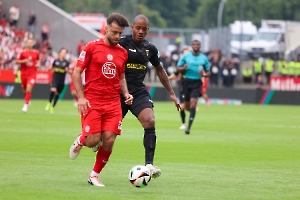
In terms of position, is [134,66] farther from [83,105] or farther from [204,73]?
[204,73]

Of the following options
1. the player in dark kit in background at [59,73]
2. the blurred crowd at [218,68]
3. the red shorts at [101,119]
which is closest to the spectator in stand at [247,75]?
the blurred crowd at [218,68]

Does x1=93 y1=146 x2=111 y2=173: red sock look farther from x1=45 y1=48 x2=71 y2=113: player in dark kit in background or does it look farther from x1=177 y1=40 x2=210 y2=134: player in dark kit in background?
x1=45 y1=48 x2=71 y2=113: player in dark kit in background

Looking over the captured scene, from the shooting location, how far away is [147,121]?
1074 cm

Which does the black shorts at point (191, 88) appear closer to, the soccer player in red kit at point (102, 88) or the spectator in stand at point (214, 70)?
the soccer player in red kit at point (102, 88)

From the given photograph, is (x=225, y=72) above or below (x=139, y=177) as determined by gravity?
below

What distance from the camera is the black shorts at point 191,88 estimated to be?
1976 cm

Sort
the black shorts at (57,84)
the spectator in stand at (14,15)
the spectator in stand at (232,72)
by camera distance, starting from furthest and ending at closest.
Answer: the spectator in stand at (232,72) → the spectator in stand at (14,15) → the black shorts at (57,84)

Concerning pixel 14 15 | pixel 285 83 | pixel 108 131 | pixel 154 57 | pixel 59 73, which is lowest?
pixel 285 83

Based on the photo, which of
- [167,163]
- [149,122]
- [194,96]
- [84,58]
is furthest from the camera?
[194,96]

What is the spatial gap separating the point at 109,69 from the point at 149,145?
152cm

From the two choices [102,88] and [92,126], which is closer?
[92,126]

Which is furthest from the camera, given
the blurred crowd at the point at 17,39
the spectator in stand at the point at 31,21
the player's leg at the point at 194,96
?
the spectator in stand at the point at 31,21

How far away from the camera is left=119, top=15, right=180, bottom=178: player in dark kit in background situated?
10727mm

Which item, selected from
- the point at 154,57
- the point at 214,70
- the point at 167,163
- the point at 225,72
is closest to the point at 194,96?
the point at 167,163
